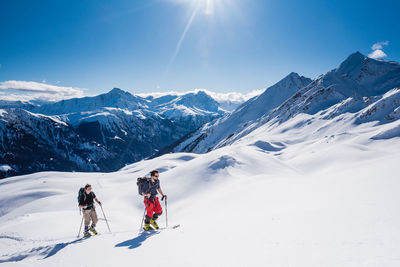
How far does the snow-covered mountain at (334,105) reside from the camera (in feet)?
Result: 226

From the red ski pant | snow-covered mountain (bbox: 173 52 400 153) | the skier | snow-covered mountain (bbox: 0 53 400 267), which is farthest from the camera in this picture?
snow-covered mountain (bbox: 173 52 400 153)

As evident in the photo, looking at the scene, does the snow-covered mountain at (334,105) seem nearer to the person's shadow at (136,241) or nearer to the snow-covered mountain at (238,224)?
the snow-covered mountain at (238,224)

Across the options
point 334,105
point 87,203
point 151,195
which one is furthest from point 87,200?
point 334,105

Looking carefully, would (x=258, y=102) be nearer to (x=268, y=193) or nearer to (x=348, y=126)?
(x=348, y=126)

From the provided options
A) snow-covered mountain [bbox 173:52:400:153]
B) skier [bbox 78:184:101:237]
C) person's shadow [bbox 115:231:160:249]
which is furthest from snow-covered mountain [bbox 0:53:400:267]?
snow-covered mountain [bbox 173:52:400:153]

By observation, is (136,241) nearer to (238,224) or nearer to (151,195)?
(151,195)

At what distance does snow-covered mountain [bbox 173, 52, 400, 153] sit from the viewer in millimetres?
68812

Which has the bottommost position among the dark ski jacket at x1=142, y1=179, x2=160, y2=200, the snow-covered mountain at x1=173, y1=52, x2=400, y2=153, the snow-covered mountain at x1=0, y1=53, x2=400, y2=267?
the snow-covered mountain at x1=0, y1=53, x2=400, y2=267

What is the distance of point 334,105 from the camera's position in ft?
311

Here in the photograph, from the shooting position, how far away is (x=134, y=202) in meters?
27.1

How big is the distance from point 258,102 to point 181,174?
7148 inches

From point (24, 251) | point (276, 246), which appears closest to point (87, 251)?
point (24, 251)

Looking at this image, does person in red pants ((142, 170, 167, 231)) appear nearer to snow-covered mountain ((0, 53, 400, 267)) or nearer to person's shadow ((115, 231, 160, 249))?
snow-covered mountain ((0, 53, 400, 267))

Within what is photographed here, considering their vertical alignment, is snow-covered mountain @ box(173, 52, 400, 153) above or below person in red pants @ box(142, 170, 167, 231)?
above
